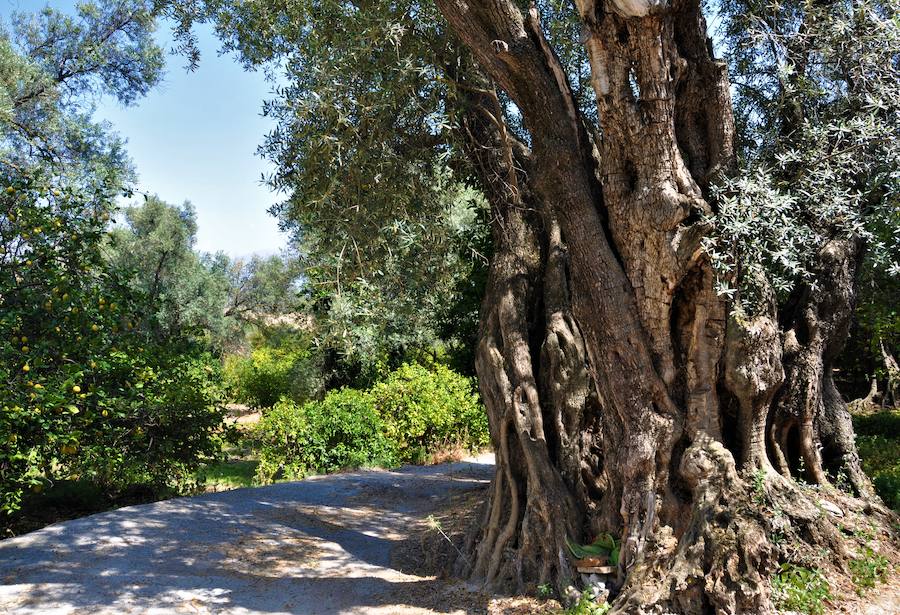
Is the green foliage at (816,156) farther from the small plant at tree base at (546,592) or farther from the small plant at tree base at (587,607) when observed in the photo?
the small plant at tree base at (546,592)

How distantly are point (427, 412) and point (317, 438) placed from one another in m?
2.41

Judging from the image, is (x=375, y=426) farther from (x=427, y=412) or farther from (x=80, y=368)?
(x=80, y=368)

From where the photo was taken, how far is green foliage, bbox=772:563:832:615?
4582 mm

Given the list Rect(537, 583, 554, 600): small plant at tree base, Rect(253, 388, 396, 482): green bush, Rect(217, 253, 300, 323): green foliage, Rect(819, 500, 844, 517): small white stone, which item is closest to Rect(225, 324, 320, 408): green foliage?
Rect(217, 253, 300, 323): green foliage

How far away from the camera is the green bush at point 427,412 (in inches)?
537

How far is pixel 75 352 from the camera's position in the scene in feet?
26.0

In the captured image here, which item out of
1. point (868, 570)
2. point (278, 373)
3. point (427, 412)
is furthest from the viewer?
point (278, 373)

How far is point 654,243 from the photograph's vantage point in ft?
17.3

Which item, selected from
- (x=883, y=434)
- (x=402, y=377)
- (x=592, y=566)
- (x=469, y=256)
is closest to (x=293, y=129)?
(x=469, y=256)

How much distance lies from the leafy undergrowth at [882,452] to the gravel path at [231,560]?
3786 millimetres

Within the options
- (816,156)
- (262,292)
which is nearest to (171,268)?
(262,292)

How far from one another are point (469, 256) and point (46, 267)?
4.85 meters

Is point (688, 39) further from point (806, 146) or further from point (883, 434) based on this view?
point (883, 434)

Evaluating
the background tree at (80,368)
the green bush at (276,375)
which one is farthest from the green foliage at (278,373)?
the background tree at (80,368)
